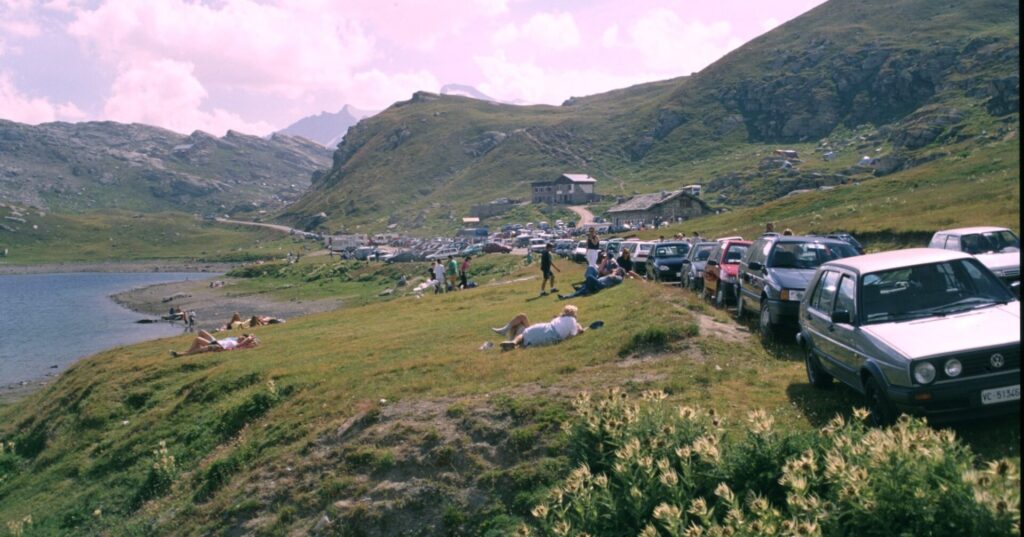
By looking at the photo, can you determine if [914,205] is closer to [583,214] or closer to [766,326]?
[766,326]

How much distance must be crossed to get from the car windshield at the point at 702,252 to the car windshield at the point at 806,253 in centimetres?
932

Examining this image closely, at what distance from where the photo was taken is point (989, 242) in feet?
73.2

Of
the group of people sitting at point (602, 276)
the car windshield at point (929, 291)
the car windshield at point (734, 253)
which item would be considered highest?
the car windshield at point (929, 291)

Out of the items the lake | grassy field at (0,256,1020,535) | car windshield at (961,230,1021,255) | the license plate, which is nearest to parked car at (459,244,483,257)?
the lake

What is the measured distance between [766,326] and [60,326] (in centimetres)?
7918

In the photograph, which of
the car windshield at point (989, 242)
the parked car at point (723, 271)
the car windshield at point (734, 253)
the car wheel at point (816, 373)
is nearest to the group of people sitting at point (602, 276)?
the parked car at point (723, 271)

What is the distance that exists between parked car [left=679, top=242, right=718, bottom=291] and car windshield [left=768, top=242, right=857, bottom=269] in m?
7.97

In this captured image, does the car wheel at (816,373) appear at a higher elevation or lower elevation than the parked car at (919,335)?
lower

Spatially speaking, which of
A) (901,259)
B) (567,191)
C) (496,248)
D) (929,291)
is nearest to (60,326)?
Answer: (496,248)

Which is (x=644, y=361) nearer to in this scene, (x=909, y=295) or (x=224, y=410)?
(x=909, y=295)

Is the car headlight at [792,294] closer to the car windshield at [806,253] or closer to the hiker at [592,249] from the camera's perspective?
the car windshield at [806,253]

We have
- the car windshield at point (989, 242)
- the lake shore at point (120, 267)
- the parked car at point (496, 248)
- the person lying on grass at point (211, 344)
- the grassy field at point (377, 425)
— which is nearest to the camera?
the grassy field at point (377, 425)

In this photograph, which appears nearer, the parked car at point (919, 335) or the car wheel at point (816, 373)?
the parked car at point (919, 335)

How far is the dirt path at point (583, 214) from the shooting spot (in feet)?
461
